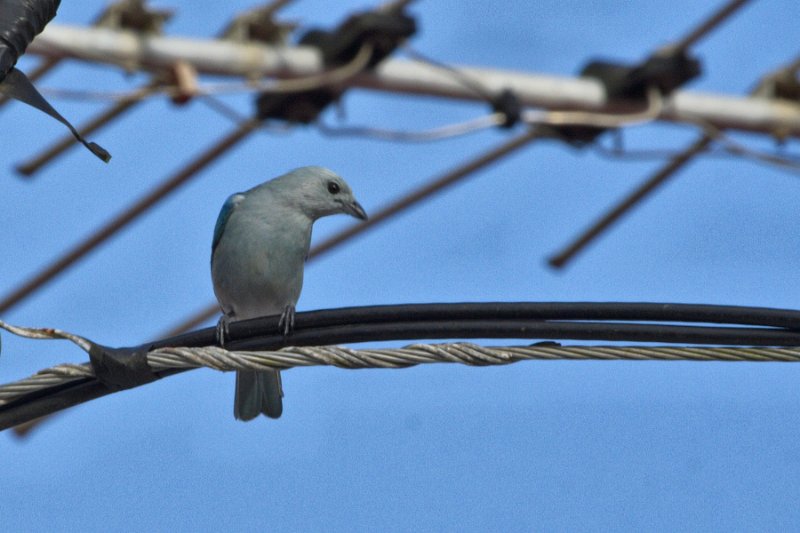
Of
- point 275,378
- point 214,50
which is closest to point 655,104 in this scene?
point 214,50

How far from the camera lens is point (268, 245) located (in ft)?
Result: 22.3

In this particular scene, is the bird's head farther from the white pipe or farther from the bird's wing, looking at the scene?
the white pipe

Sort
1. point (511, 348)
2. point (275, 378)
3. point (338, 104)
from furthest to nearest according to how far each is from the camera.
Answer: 1. point (338, 104)
2. point (275, 378)
3. point (511, 348)

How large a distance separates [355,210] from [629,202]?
3794 millimetres

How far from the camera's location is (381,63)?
9.30 metres

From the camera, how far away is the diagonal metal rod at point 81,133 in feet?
31.7

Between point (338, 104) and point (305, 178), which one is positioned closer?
point (305, 178)

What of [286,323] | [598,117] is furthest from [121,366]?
[598,117]

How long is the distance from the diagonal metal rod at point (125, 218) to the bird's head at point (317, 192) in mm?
2232

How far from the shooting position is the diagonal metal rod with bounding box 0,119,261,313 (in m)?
9.68

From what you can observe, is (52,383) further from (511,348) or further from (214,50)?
(214,50)

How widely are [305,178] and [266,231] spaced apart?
36 centimetres

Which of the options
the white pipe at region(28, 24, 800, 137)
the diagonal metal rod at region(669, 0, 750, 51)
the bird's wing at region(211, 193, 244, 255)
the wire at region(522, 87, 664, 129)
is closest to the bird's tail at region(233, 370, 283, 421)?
the bird's wing at region(211, 193, 244, 255)

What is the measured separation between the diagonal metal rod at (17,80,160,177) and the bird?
2.08 metres
